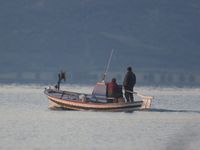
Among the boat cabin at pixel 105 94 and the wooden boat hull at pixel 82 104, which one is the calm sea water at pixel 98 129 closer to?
the wooden boat hull at pixel 82 104

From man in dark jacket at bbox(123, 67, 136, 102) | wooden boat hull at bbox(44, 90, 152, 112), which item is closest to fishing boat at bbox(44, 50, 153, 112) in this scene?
wooden boat hull at bbox(44, 90, 152, 112)

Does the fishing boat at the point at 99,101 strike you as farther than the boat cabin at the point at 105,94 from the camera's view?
No

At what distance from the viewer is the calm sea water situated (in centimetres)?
4264

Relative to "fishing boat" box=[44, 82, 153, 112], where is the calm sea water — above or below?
below

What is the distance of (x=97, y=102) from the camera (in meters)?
60.4

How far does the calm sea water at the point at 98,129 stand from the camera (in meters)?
42.6

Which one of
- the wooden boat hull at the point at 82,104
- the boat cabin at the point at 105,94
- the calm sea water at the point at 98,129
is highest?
the boat cabin at the point at 105,94

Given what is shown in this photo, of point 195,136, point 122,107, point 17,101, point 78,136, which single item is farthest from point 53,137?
→ point 17,101

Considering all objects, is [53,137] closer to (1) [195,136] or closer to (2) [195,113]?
(1) [195,136]

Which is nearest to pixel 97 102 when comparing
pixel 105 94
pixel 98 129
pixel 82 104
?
pixel 82 104

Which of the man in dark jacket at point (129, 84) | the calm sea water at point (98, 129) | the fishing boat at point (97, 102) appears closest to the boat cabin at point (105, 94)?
the fishing boat at point (97, 102)

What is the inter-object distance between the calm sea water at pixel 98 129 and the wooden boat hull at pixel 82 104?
35 cm

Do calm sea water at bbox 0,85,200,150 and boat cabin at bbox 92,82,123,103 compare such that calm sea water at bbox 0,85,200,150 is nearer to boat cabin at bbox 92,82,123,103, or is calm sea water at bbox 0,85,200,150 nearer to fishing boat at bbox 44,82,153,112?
fishing boat at bbox 44,82,153,112

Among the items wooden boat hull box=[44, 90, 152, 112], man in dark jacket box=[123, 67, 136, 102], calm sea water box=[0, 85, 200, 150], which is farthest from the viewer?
man in dark jacket box=[123, 67, 136, 102]
